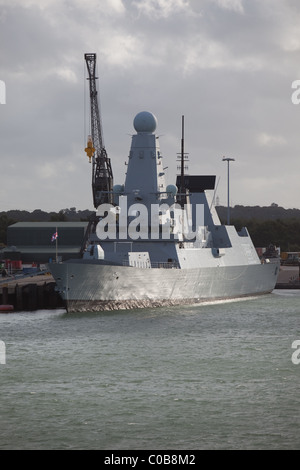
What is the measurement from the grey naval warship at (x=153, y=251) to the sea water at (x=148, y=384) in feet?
8.45

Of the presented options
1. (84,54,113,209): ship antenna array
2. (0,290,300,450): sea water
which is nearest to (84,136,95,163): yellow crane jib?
(84,54,113,209): ship antenna array

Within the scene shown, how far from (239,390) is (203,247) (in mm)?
33542

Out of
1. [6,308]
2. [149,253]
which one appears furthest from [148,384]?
[6,308]

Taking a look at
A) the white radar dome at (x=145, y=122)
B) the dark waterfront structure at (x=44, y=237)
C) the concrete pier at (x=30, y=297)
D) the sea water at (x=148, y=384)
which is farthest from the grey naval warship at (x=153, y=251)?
the dark waterfront structure at (x=44, y=237)

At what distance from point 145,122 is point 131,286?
13.7 meters

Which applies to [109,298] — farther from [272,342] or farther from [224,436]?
[224,436]

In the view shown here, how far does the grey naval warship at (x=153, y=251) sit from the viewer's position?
4256cm

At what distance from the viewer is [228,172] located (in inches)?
2980

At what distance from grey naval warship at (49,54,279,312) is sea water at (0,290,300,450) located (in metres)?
2.58

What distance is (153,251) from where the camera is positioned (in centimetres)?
4919

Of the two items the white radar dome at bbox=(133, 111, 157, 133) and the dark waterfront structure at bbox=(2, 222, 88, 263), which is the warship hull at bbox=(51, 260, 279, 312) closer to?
the white radar dome at bbox=(133, 111, 157, 133)

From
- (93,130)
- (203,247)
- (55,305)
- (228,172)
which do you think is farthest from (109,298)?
(93,130)

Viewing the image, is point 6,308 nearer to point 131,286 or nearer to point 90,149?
point 131,286

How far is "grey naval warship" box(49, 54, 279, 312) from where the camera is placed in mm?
42562
